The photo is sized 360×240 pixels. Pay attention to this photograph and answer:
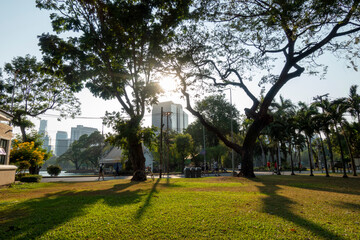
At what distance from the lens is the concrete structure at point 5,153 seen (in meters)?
13.1

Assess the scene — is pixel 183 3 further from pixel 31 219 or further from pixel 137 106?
pixel 31 219

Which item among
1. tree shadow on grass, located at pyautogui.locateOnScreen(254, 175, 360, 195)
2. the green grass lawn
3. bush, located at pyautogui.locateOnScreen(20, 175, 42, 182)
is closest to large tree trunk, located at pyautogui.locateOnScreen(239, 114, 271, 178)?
tree shadow on grass, located at pyautogui.locateOnScreen(254, 175, 360, 195)

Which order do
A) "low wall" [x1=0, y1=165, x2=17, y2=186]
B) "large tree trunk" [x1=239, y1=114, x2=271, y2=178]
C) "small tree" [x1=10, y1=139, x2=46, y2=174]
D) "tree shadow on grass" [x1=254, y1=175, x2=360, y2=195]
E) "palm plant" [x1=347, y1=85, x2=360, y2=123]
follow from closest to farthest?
1. "tree shadow on grass" [x1=254, y1=175, x2=360, y2=195]
2. "low wall" [x1=0, y1=165, x2=17, y2=186]
3. "large tree trunk" [x1=239, y1=114, x2=271, y2=178]
4. "small tree" [x1=10, y1=139, x2=46, y2=174]
5. "palm plant" [x1=347, y1=85, x2=360, y2=123]

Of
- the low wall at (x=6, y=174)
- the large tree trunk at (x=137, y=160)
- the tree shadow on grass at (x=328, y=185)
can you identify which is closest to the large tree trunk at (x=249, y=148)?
the tree shadow on grass at (x=328, y=185)

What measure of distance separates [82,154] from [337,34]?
8340 centimetres

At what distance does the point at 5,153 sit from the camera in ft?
52.1

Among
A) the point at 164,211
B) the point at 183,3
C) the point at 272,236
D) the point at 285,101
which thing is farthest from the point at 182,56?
the point at 285,101

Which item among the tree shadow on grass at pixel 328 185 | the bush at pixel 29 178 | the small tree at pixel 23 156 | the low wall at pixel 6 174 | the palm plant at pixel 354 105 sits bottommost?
the bush at pixel 29 178

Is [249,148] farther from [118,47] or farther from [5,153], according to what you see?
[5,153]

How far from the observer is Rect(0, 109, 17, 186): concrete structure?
43.1 ft

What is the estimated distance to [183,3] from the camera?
14406 mm

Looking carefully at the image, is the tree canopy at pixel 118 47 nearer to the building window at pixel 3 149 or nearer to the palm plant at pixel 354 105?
the building window at pixel 3 149

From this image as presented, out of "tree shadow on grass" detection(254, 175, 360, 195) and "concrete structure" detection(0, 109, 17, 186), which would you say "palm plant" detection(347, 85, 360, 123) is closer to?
"tree shadow on grass" detection(254, 175, 360, 195)

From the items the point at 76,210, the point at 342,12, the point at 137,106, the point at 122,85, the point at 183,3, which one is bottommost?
the point at 76,210
